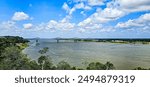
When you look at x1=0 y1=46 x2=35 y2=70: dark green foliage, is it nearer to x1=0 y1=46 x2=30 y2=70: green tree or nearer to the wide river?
x1=0 y1=46 x2=30 y2=70: green tree

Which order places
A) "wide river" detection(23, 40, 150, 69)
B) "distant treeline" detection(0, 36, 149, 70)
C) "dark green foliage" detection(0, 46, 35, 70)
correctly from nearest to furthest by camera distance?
"dark green foliage" detection(0, 46, 35, 70), "distant treeline" detection(0, 36, 149, 70), "wide river" detection(23, 40, 150, 69)

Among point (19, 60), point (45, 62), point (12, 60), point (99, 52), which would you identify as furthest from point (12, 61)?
point (99, 52)

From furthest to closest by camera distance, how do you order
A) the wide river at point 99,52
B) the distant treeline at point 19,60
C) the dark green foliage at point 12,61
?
the wide river at point 99,52 < the distant treeline at point 19,60 < the dark green foliage at point 12,61

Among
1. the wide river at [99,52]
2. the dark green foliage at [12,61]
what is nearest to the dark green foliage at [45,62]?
the dark green foliage at [12,61]

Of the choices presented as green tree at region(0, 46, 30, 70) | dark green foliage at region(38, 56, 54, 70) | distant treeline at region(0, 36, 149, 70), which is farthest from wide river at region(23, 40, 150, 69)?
green tree at region(0, 46, 30, 70)

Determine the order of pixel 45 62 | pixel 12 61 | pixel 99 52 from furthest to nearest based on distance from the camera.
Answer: pixel 99 52
pixel 45 62
pixel 12 61

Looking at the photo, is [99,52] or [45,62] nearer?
[45,62]

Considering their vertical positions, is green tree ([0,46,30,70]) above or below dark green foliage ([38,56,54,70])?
above

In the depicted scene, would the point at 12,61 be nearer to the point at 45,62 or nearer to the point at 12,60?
the point at 12,60

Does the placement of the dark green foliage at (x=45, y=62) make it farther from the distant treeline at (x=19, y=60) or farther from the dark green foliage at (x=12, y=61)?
the dark green foliage at (x=12, y=61)
